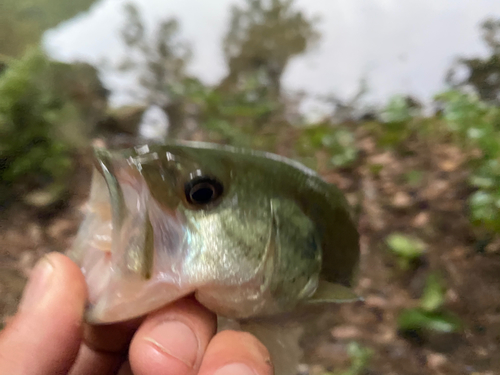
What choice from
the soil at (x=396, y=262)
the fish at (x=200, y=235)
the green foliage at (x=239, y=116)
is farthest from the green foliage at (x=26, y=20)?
the fish at (x=200, y=235)

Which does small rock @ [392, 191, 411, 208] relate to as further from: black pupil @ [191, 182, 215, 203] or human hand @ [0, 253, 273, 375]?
black pupil @ [191, 182, 215, 203]

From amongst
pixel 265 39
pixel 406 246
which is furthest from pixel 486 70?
pixel 265 39

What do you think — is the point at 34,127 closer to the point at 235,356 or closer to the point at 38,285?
the point at 38,285

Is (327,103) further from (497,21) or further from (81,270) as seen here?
(81,270)

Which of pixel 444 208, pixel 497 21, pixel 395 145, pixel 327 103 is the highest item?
pixel 497 21

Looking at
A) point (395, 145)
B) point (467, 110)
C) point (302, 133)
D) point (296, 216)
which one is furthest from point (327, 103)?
point (296, 216)

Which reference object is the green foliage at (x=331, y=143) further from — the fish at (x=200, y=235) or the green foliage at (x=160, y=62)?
the fish at (x=200, y=235)

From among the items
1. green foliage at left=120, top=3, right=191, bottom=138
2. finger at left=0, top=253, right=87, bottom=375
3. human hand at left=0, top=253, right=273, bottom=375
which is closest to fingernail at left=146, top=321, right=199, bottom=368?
human hand at left=0, top=253, right=273, bottom=375
